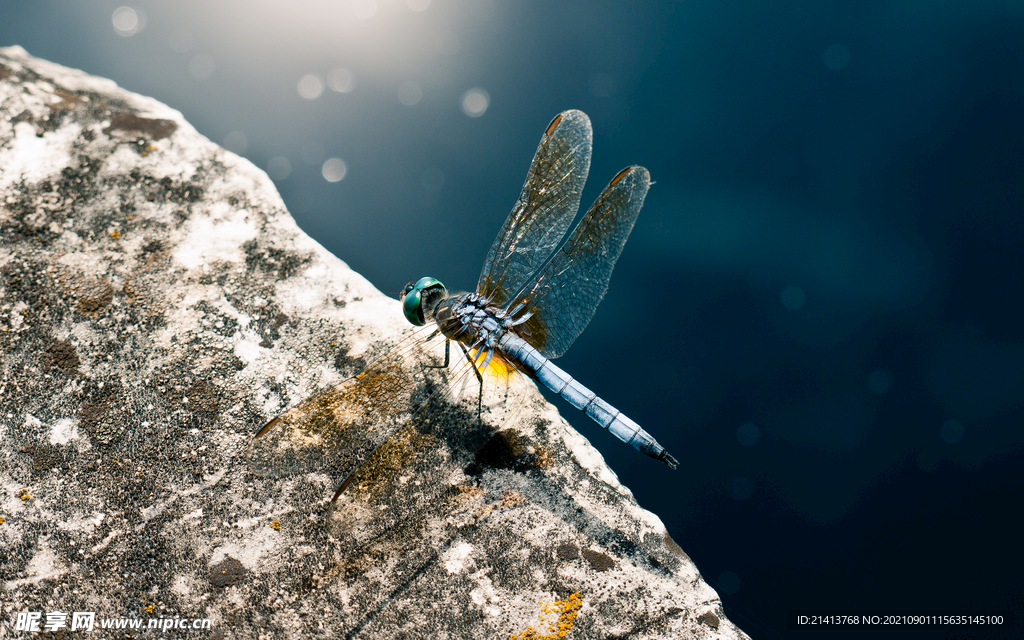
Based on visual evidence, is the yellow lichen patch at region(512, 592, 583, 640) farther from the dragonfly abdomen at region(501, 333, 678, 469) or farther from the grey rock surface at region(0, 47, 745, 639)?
the dragonfly abdomen at region(501, 333, 678, 469)

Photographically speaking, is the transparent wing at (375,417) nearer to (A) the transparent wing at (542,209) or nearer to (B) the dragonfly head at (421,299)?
(B) the dragonfly head at (421,299)

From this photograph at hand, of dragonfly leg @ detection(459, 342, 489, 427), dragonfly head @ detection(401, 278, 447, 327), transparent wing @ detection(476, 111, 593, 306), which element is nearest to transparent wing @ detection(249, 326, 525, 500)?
dragonfly leg @ detection(459, 342, 489, 427)

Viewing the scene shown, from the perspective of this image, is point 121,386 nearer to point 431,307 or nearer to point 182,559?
point 182,559

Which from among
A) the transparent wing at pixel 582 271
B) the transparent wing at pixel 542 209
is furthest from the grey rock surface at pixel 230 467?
the transparent wing at pixel 542 209

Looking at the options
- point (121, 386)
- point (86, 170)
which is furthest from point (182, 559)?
point (86, 170)

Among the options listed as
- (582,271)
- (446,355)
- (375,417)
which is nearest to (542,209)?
(582,271)

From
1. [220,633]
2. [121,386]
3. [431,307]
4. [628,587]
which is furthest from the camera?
[431,307]
